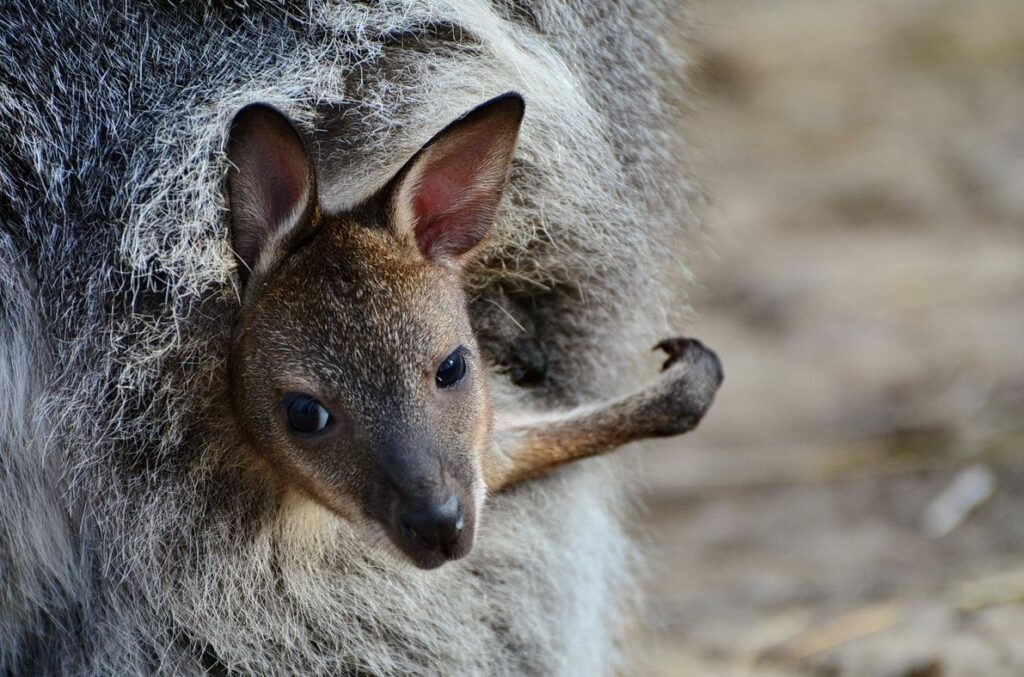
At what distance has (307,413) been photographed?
70.9 inches

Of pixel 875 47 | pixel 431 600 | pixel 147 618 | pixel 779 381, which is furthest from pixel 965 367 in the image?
pixel 147 618

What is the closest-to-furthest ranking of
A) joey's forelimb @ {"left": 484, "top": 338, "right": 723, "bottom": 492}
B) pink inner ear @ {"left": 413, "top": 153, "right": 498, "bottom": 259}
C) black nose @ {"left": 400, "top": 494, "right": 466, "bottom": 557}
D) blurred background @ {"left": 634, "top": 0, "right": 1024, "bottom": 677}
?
black nose @ {"left": 400, "top": 494, "right": 466, "bottom": 557} < pink inner ear @ {"left": 413, "top": 153, "right": 498, "bottom": 259} < joey's forelimb @ {"left": 484, "top": 338, "right": 723, "bottom": 492} < blurred background @ {"left": 634, "top": 0, "right": 1024, "bottom": 677}

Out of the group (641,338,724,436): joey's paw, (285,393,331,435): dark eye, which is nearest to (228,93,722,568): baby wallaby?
(285,393,331,435): dark eye

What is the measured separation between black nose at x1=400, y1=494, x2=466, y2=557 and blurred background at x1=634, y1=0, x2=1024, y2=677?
1.37 meters

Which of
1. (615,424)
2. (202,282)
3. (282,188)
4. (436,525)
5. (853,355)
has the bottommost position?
(853,355)

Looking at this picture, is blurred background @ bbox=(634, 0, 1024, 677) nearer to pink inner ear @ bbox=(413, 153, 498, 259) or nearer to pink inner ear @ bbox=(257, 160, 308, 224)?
pink inner ear @ bbox=(413, 153, 498, 259)

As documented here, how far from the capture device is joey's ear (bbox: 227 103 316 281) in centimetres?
173

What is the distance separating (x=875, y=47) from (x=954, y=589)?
3148 mm

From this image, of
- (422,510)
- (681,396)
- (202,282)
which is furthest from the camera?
(681,396)

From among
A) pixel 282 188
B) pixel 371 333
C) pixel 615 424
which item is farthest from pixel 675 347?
pixel 282 188

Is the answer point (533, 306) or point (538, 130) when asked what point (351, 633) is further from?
point (538, 130)

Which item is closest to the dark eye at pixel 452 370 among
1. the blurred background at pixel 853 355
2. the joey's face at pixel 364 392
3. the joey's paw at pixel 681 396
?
the joey's face at pixel 364 392

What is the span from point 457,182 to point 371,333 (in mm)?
237

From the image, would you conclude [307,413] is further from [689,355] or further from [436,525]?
[689,355]
